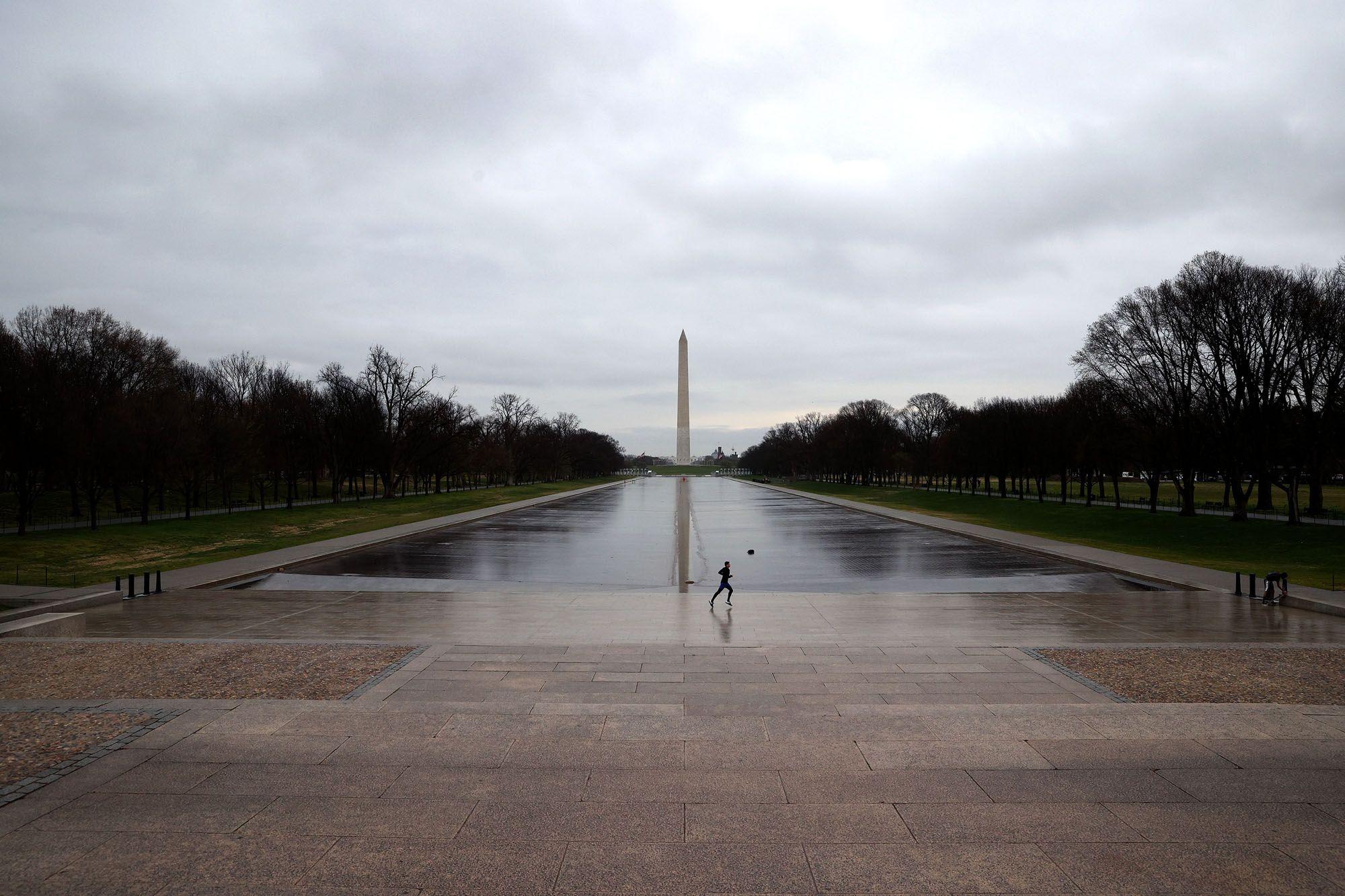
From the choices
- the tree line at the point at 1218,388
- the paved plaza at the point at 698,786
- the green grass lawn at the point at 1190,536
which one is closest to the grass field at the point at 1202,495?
the tree line at the point at 1218,388

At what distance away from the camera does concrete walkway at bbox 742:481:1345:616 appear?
52.4 feet

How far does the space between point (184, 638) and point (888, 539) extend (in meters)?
26.7

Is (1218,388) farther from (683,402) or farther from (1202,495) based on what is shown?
(683,402)

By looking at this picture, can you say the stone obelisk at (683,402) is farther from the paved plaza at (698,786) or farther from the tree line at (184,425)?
the paved plaza at (698,786)

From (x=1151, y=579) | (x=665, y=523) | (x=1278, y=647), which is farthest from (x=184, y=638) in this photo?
(x=665, y=523)

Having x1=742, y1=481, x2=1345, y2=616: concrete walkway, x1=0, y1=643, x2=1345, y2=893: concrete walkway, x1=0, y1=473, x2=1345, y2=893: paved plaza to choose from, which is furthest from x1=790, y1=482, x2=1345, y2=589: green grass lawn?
x1=0, y1=643, x2=1345, y2=893: concrete walkway

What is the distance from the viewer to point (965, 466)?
77.7m

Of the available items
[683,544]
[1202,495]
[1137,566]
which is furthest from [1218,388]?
[1202,495]

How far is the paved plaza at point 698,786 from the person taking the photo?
5031 mm

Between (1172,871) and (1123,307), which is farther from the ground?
(1123,307)

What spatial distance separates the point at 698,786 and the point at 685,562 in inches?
704

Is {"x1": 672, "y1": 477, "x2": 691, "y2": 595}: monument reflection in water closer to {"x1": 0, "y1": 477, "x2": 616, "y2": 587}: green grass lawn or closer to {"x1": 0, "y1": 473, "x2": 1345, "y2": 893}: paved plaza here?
{"x1": 0, "y1": 473, "x2": 1345, "y2": 893}: paved plaza

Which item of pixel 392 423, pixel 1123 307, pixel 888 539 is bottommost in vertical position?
pixel 888 539

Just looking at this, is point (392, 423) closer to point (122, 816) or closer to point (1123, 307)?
point (1123, 307)
